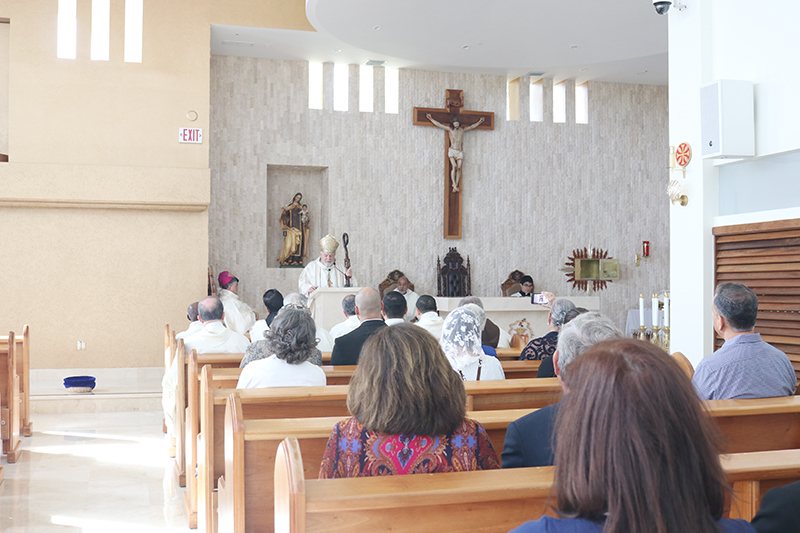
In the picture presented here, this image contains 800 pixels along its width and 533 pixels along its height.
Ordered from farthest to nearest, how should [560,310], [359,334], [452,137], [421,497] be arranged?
[452,137] → [359,334] → [560,310] → [421,497]

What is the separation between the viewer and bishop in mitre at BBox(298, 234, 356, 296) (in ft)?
28.6

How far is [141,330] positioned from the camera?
884 centimetres

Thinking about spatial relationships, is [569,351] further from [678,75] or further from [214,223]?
[214,223]

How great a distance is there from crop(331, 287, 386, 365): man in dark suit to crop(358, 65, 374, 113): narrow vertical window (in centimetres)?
618

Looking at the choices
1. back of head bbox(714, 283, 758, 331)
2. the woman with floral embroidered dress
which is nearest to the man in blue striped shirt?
back of head bbox(714, 283, 758, 331)

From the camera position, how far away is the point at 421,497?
1426 millimetres

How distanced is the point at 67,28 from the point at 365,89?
3.90 metres

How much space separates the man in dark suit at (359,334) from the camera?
14.5 feet

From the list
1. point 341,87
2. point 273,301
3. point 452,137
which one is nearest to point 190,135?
point 341,87

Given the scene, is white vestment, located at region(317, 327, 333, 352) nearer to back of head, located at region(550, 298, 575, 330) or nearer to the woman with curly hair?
back of head, located at region(550, 298, 575, 330)

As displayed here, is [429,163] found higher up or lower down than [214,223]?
higher up

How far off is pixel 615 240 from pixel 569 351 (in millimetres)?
9527

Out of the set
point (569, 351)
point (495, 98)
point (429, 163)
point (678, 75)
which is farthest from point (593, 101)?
point (569, 351)

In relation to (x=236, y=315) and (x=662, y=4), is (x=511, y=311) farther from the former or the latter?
(x=662, y=4)
